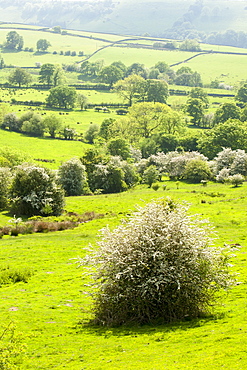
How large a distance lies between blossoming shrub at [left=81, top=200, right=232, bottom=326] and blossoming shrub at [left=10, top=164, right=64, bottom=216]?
118ft

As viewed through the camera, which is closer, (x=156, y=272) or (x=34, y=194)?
(x=156, y=272)

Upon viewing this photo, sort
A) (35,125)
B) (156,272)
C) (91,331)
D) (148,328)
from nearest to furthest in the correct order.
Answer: (148,328) → (156,272) → (91,331) → (35,125)

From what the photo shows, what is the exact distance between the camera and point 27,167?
57250mm

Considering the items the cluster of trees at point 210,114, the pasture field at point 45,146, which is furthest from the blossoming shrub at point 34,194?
the cluster of trees at point 210,114

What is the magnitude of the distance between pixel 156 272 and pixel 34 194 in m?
38.4

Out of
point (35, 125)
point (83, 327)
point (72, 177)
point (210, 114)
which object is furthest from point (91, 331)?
point (210, 114)

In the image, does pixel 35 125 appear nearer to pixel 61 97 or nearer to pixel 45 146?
pixel 45 146

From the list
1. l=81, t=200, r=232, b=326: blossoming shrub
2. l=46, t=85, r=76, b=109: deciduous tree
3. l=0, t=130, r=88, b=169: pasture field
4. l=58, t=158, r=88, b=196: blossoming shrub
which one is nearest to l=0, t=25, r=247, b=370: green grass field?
l=81, t=200, r=232, b=326: blossoming shrub

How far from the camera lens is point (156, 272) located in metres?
19.3

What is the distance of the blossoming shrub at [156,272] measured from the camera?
1927 cm

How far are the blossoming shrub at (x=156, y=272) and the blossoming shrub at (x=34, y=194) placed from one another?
35.9 meters

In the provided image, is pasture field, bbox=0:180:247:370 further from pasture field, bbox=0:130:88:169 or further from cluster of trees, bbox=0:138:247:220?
pasture field, bbox=0:130:88:169

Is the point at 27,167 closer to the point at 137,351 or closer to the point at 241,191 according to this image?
the point at 241,191

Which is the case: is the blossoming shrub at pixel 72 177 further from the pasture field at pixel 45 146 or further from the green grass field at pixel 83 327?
the green grass field at pixel 83 327
